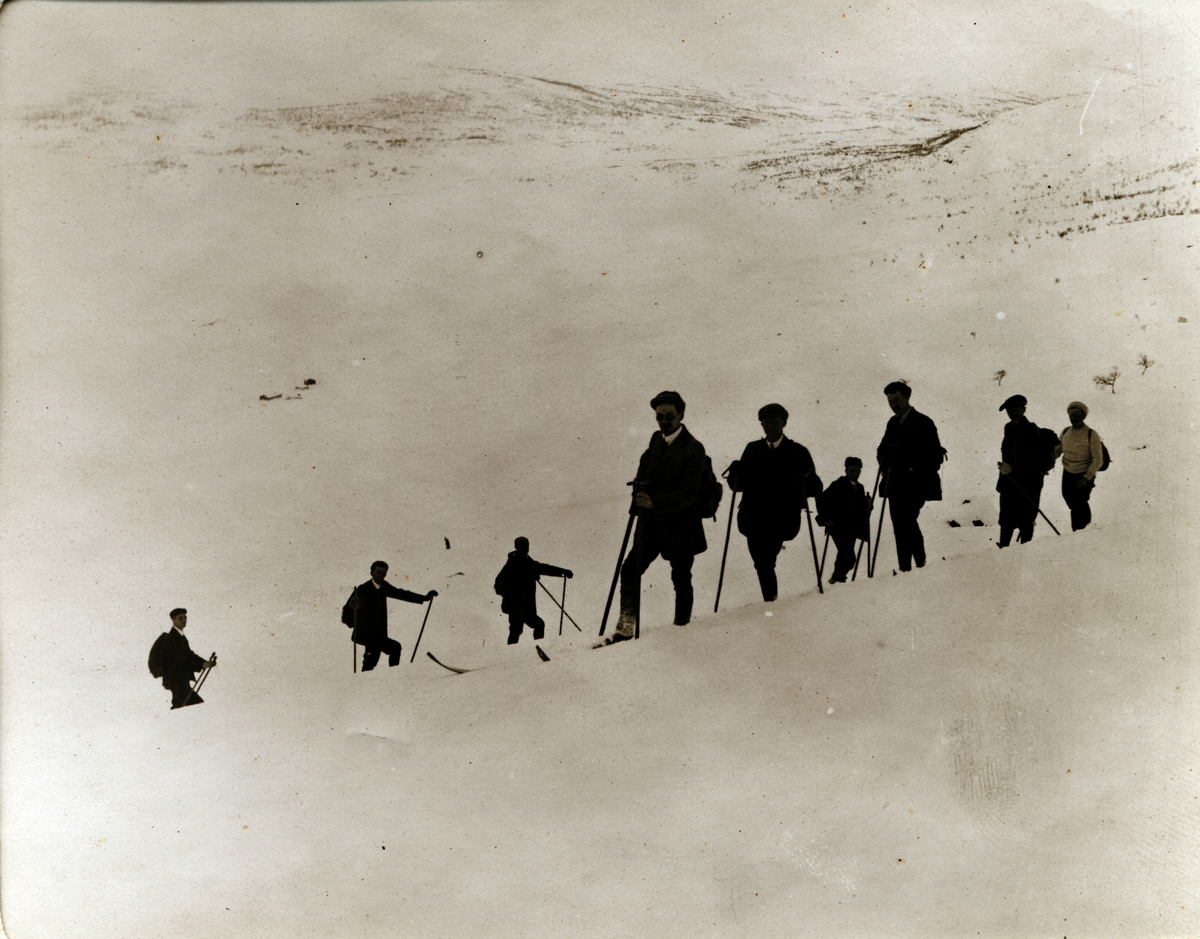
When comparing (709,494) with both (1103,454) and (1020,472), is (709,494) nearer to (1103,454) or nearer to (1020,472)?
(1020,472)

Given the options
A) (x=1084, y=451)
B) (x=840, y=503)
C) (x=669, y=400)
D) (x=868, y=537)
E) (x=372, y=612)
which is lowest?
(x=372, y=612)

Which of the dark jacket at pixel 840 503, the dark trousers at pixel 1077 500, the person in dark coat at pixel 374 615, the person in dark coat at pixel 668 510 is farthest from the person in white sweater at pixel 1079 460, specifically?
the person in dark coat at pixel 374 615

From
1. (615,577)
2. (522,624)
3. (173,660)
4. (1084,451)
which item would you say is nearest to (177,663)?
(173,660)

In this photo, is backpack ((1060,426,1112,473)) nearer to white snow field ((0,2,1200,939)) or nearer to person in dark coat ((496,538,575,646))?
white snow field ((0,2,1200,939))

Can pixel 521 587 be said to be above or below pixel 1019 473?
below

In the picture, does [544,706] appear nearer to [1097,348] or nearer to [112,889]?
[112,889]

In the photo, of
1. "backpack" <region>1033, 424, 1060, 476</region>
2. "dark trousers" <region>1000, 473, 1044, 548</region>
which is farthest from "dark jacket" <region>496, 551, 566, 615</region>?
"backpack" <region>1033, 424, 1060, 476</region>

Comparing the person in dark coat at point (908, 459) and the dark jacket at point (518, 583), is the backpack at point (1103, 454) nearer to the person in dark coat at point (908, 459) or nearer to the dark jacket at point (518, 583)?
the person in dark coat at point (908, 459)
